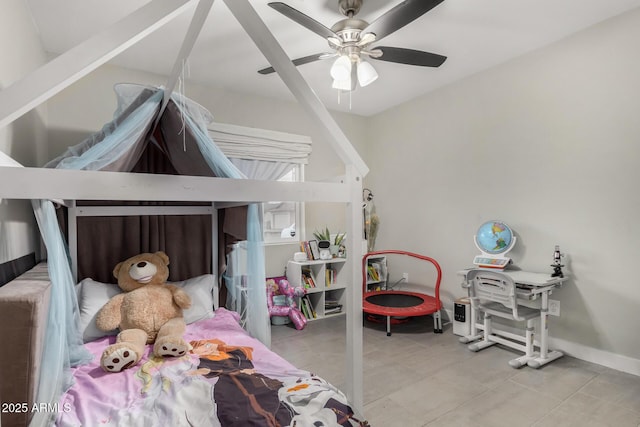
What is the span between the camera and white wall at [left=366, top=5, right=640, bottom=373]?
99.5 inches

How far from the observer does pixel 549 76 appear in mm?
2914

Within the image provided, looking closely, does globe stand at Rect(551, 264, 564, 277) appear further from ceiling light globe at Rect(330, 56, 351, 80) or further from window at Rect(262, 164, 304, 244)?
window at Rect(262, 164, 304, 244)

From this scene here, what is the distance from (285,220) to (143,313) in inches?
84.4

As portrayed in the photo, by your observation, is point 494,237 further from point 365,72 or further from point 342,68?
point 342,68

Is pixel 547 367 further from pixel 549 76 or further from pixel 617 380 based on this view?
pixel 549 76

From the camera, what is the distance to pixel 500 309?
2922 millimetres

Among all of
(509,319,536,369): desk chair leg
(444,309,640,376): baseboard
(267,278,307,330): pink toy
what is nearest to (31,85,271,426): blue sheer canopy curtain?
(267,278,307,330): pink toy

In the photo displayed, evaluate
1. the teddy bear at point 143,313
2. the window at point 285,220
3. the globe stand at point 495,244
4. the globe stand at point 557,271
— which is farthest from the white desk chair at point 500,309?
the teddy bear at point 143,313

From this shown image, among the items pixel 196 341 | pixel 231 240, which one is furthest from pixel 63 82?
pixel 231 240

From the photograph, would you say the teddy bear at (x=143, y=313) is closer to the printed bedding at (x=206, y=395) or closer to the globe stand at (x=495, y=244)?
the printed bedding at (x=206, y=395)

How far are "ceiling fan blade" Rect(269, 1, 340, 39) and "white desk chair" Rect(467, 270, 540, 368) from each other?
2249mm

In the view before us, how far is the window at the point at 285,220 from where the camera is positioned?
158 inches

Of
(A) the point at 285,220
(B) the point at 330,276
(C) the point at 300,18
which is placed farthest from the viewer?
(A) the point at 285,220

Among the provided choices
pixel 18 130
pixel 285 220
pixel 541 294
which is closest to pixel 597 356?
pixel 541 294
